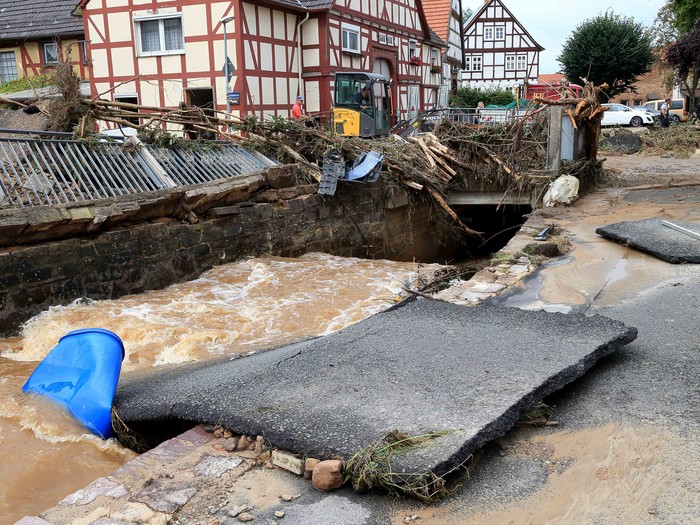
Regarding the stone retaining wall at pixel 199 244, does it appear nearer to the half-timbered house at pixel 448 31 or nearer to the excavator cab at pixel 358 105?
the excavator cab at pixel 358 105

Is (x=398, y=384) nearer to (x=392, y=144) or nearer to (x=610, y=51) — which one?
(x=392, y=144)

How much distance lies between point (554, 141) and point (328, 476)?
11015 mm

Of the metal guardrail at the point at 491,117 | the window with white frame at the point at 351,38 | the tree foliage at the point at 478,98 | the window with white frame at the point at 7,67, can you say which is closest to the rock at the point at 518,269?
the metal guardrail at the point at 491,117

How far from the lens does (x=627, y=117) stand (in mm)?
32969

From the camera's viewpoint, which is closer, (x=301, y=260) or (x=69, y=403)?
(x=69, y=403)

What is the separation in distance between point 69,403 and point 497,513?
3066mm

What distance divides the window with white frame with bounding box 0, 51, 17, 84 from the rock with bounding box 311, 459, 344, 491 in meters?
26.1

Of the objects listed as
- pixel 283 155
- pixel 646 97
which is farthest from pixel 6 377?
pixel 646 97

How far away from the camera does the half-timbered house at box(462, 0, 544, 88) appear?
4556 centimetres

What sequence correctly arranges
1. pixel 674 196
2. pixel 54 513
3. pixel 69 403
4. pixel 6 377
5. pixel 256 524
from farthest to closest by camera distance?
1. pixel 674 196
2. pixel 6 377
3. pixel 69 403
4. pixel 54 513
5. pixel 256 524

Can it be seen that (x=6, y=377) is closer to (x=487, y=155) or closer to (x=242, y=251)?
(x=242, y=251)

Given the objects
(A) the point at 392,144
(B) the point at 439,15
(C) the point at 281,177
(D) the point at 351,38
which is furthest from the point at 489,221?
(B) the point at 439,15

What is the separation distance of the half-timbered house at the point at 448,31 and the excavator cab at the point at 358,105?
16142mm

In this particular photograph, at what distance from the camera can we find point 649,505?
2.78 meters
